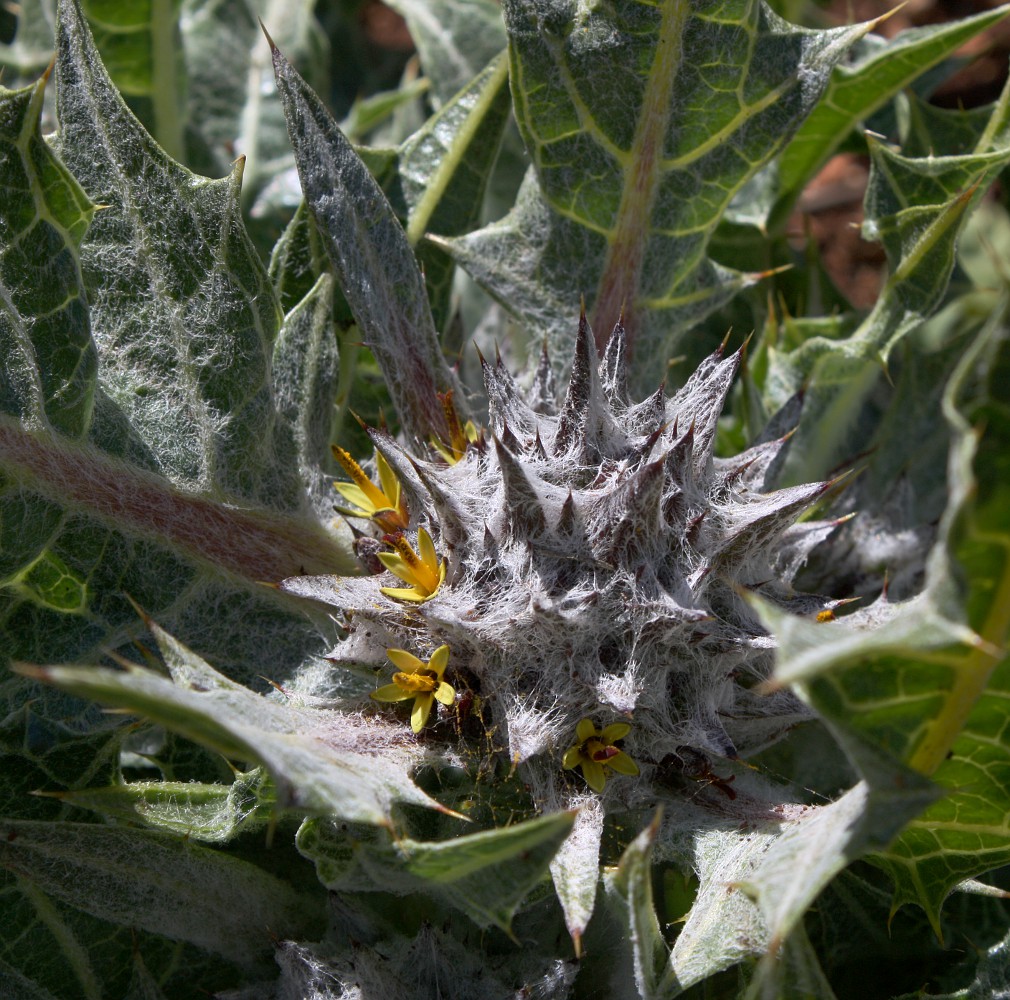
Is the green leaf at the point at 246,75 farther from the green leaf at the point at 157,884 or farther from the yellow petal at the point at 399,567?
the green leaf at the point at 157,884

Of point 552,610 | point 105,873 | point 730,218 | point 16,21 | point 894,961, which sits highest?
point 16,21

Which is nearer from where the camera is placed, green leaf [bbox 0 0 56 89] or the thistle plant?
the thistle plant

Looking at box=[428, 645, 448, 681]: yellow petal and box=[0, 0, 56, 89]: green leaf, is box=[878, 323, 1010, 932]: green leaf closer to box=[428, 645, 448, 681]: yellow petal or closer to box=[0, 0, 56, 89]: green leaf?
box=[428, 645, 448, 681]: yellow petal

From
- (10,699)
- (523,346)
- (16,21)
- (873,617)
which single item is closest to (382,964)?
(10,699)

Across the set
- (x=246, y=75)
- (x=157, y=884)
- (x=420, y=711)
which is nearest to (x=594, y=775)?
(x=420, y=711)

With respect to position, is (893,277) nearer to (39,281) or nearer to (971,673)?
(971,673)

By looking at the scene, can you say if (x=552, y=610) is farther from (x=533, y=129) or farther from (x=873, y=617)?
(x=533, y=129)

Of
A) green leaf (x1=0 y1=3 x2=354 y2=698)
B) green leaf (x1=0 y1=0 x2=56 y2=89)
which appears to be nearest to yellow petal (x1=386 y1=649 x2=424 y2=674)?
green leaf (x1=0 y1=3 x2=354 y2=698)
